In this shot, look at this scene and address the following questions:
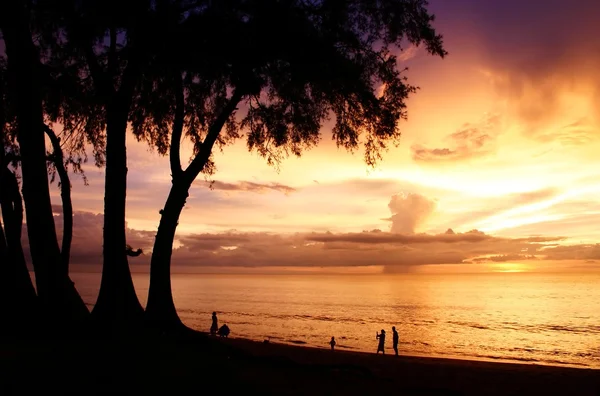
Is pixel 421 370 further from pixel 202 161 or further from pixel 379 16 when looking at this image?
pixel 379 16

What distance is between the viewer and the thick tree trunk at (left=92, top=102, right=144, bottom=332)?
1109 centimetres

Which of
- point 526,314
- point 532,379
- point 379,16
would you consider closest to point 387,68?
point 379,16

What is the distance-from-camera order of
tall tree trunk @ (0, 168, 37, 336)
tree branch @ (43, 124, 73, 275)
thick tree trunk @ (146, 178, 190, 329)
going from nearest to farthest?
tall tree trunk @ (0, 168, 37, 336)
thick tree trunk @ (146, 178, 190, 329)
tree branch @ (43, 124, 73, 275)

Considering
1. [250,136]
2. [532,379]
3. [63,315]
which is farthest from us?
[250,136]

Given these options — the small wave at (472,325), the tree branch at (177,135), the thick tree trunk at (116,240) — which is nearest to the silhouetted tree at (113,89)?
the thick tree trunk at (116,240)

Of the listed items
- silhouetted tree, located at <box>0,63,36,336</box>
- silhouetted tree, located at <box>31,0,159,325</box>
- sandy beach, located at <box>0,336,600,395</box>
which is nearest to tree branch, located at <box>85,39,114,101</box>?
silhouetted tree, located at <box>31,0,159,325</box>

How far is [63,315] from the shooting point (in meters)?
10.2

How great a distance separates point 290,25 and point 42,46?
895 cm

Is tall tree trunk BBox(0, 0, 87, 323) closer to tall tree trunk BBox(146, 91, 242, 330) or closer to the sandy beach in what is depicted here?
the sandy beach

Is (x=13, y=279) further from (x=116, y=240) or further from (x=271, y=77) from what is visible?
(x=271, y=77)

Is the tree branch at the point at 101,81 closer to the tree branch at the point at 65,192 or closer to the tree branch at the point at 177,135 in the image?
the tree branch at the point at 177,135

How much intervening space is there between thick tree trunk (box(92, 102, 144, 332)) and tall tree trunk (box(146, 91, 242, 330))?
0.56 meters

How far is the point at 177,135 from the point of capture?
13.2 meters

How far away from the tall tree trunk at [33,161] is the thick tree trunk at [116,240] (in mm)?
997
